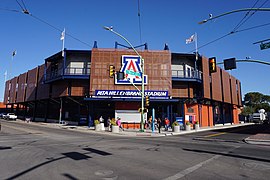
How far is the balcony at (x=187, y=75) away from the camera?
33.0 m

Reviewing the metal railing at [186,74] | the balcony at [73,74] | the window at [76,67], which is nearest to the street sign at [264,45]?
the metal railing at [186,74]

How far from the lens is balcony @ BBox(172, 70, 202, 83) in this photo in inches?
1300

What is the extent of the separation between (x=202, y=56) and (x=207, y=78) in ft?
12.5

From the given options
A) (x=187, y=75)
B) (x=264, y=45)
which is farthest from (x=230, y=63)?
(x=187, y=75)

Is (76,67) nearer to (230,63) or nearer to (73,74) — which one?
(73,74)

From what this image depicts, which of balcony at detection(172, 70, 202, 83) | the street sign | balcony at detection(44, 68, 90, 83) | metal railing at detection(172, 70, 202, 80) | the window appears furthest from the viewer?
the window

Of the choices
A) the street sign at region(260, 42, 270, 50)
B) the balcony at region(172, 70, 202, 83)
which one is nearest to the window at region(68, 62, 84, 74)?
the balcony at region(172, 70, 202, 83)

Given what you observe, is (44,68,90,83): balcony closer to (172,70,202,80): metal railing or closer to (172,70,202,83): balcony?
(172,70,202,83): balcony

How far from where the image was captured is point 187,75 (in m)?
35.0

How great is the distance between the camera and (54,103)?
42094 millimetres

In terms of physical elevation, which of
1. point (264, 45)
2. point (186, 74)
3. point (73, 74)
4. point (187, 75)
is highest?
point (186, 74)

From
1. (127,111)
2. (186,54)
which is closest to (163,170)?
(127,111)

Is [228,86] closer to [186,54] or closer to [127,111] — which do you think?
[186,54]

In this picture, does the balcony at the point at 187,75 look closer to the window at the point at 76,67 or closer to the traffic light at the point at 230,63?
the window at the point at 76,67
